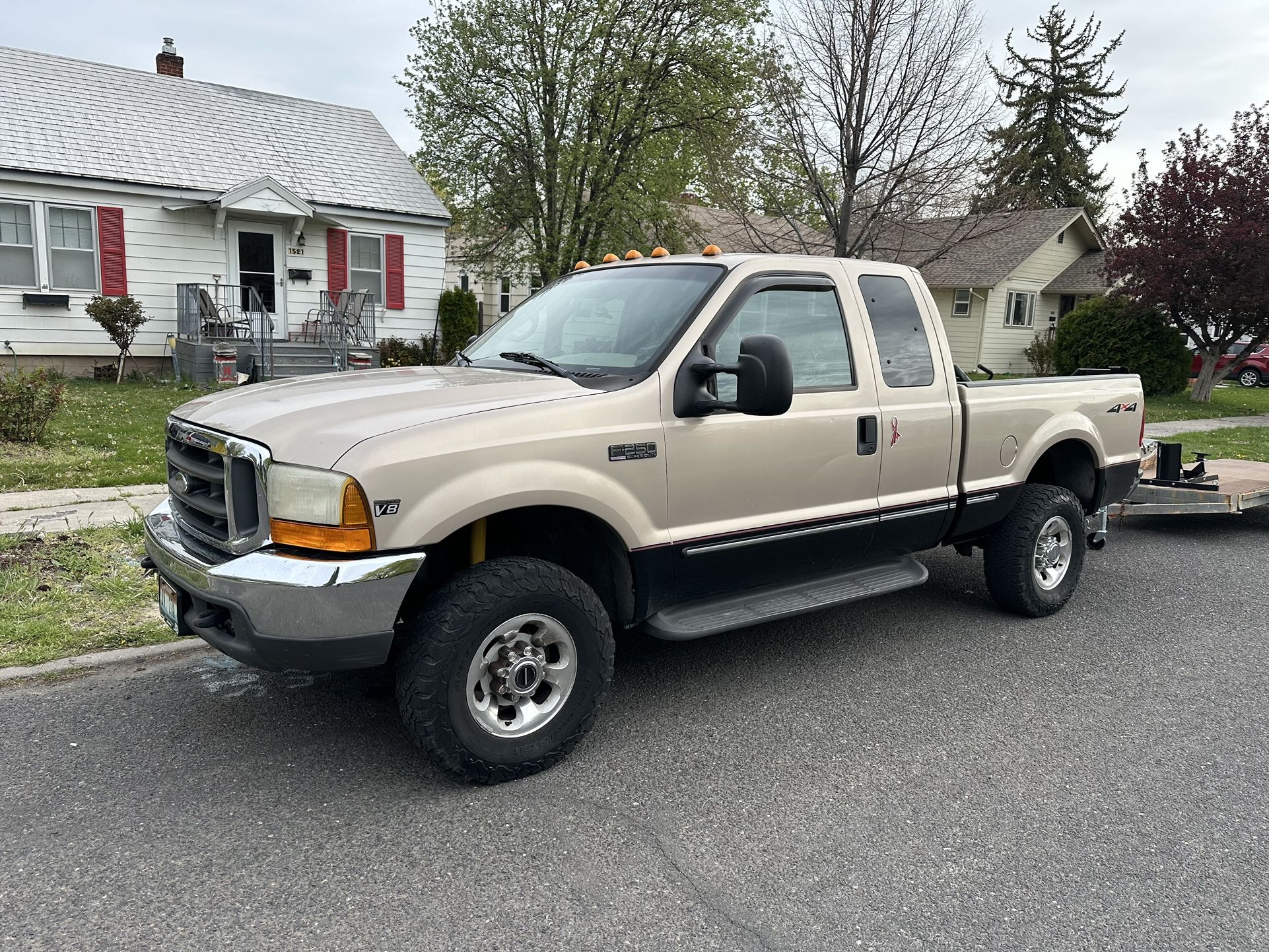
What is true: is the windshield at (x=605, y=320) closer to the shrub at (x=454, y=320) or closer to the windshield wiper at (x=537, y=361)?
the windshield wiper at (x=537, y=361)

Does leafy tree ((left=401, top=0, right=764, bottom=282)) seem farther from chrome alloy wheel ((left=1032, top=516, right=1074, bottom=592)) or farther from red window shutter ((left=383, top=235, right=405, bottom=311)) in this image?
chrome alloy wheel ((left=1032, top=516, right=1074, bottom=592))

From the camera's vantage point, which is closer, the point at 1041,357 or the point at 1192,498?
the point at 1192,498

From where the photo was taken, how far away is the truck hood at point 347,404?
10.4 ft

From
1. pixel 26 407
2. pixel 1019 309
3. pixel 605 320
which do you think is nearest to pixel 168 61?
pixel 26 407

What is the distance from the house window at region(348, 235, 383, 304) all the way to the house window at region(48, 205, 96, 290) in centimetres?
426

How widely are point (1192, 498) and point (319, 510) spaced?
669 cm

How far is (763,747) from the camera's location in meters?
3.84

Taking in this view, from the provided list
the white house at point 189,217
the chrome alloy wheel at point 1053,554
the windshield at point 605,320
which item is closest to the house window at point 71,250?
the white house at point 189,217

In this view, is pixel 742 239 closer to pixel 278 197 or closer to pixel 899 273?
pixel 278 197

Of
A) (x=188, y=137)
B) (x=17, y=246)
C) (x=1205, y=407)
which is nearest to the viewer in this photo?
(x=17, y=246)

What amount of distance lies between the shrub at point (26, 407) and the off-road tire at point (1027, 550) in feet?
27.8

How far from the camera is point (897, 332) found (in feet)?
15.8

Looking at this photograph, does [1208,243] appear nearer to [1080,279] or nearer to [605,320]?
[1080,279]

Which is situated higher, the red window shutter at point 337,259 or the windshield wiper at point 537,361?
the red window shutter at point 337,259
